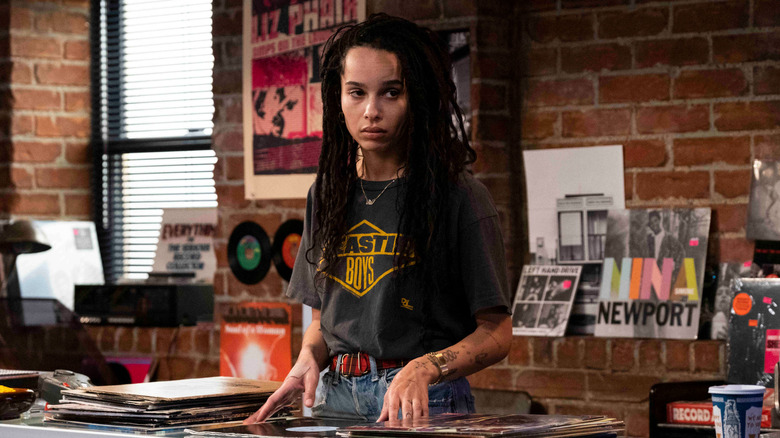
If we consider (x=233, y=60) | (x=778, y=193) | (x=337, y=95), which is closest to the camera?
(x=337, y=95)

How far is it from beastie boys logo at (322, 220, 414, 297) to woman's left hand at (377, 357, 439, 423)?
197mm

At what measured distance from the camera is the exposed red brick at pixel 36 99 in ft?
13.0

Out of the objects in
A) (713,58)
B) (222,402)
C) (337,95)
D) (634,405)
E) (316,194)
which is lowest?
(634,405)

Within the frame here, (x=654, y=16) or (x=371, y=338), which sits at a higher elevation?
(x=654, y=16)

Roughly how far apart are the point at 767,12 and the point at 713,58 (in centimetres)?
19

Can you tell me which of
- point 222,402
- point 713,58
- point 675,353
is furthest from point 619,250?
point 222,402

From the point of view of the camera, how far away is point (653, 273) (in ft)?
9.69

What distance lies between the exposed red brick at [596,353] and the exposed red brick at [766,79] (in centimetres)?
87

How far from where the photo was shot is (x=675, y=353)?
2846 millimetres

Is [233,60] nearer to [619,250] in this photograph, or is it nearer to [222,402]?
[619,250]

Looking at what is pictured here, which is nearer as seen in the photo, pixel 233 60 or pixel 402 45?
pixel 402 45

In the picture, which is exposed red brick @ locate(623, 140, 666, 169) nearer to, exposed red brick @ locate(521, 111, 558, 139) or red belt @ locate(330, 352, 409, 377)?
exposed red brick @ locate(521, 111, 558, 139)

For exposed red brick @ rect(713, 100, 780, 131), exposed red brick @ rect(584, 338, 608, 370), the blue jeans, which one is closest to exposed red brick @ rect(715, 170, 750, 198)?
exposed red brick @ rect(713, 100, 780, 131)

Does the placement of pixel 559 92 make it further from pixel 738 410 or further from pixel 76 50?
pixel 76 50
